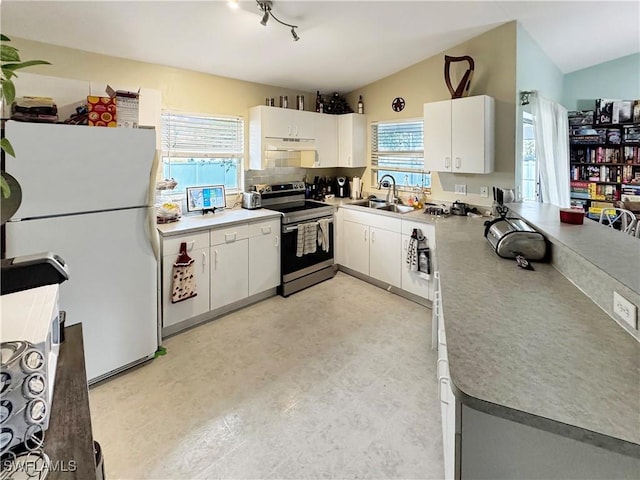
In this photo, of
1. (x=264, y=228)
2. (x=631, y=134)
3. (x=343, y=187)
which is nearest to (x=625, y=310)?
(x=264, y=228)

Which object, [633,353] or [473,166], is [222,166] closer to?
[473,166]

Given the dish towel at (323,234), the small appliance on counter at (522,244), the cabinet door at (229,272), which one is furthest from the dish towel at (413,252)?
the cabinet door at (229,272)

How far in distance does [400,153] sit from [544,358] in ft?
12.1

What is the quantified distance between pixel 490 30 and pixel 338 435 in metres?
3.68

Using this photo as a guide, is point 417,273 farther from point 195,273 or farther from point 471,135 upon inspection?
point 195,273

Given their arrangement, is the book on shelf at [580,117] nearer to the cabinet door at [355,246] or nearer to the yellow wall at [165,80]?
the cabinet door at [355,246]

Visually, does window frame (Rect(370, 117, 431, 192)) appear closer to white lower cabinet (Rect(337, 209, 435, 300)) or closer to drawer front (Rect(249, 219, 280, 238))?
white lower cabinet (Rect(337, 209, 435, 300))

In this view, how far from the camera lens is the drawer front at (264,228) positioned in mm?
3497

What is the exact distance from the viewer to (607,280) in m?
1.29

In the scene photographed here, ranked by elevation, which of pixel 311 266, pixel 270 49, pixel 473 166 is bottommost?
pixel 311 266

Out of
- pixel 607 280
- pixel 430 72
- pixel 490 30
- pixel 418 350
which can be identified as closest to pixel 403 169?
pixel 430 72

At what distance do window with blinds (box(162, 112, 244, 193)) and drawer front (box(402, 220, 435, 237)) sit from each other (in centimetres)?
203

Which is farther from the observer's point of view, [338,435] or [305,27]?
[305,27]

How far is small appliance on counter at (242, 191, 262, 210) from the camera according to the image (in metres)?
3.89
